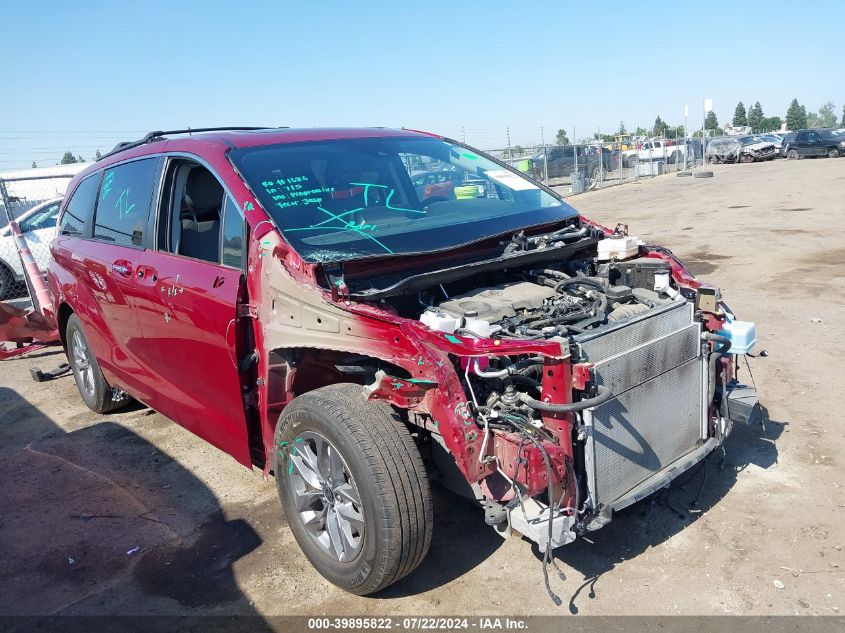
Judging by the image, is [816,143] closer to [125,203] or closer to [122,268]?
[125,203]

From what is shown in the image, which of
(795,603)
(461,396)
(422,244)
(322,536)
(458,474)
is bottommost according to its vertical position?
(795,603)

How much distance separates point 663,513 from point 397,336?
6.00 ft

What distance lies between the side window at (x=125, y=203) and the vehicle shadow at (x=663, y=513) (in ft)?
9.95

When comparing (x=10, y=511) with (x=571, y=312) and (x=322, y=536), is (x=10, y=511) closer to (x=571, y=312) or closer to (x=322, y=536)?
(x=322, y=536)

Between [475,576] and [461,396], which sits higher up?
[461,396]

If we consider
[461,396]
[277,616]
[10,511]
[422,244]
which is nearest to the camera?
[461,396]

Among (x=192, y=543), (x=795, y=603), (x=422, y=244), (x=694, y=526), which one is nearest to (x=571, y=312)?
(x=422, y=244)

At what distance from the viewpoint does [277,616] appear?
3051 millimetres

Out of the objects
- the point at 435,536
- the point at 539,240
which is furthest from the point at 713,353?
the point at 435,536

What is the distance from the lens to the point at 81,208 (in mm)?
5297

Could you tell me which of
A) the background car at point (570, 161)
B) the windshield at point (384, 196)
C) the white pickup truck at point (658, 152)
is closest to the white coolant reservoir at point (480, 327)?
the windshield at point (384, 196)

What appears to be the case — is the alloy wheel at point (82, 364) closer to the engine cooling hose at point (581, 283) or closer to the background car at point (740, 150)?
the engine cooling hose at point (581, 283)

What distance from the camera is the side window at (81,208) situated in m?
5.12

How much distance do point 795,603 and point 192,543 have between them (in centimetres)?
289
